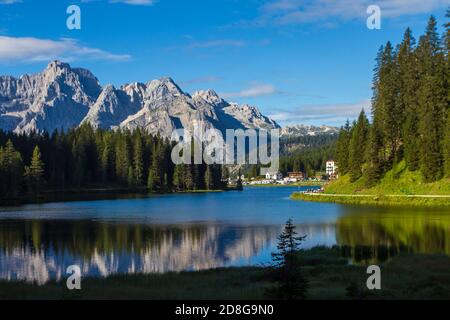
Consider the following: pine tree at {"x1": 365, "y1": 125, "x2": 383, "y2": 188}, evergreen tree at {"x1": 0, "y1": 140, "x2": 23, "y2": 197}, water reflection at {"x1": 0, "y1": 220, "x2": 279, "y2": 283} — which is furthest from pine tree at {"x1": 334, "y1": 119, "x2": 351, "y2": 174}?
evergreen tree at {"x1": 0, "y1": 140, "x2": 23, "y2": 197}

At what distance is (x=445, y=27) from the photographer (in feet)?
372

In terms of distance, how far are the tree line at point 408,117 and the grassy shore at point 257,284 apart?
6795cm

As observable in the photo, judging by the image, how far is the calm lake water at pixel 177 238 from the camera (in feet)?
160

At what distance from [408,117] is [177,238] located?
240 feet

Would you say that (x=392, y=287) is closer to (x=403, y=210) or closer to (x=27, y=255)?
(x=27, y=255)

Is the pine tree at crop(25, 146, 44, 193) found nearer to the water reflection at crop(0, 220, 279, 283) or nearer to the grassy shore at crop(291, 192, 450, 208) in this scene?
the water reflection at crop(0, 220, 279, 283)

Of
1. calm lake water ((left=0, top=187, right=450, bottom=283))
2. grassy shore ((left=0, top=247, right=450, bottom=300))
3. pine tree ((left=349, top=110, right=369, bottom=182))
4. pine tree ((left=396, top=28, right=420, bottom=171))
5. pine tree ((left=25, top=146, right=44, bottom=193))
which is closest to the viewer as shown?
grassy shore ((left=0, top=247, right=450, bottom=300))

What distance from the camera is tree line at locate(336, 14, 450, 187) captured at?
10788cm

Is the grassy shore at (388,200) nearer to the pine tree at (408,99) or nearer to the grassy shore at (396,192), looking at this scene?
the grassy shore at (396,192)

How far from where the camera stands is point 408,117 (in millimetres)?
118062

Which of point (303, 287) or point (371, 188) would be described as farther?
point (371, 188)

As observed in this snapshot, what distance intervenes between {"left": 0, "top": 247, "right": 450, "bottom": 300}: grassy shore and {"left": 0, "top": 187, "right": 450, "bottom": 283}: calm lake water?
6014mm
